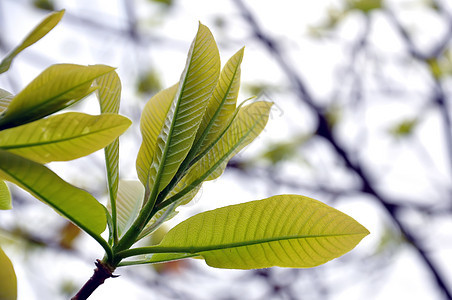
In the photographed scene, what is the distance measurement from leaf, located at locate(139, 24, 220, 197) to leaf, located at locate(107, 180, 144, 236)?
8cm

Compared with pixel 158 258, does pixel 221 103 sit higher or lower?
higher

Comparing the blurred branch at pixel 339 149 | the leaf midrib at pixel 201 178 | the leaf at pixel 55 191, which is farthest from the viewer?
the blurred branch at pixel 339 149

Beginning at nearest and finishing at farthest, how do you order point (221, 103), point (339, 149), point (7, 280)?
1. point (7, 280)
2. point (221, 103)
3. point (339, 149)

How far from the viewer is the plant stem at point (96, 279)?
12.9 inches

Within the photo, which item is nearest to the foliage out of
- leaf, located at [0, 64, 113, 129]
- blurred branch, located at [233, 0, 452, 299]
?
leaf, located at [0, 64, 113, 129]

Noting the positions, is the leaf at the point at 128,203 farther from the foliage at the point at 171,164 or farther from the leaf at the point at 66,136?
the leaf at the point at 66,136

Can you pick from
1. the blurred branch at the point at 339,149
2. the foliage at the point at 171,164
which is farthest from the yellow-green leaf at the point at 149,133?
the blurred branch at the point at 339,149

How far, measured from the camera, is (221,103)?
428 mm

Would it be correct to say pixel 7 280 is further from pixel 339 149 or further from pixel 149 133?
pixel 339 149

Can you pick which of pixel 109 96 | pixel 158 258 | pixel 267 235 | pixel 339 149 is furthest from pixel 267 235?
pixel 339 149

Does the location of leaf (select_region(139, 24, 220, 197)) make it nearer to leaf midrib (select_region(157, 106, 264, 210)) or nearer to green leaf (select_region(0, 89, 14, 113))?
leaf midrib (select_region(157, 106, 264, 210))

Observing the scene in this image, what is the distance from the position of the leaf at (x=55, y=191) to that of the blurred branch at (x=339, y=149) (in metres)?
1.88

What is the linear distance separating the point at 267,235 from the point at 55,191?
19 cm

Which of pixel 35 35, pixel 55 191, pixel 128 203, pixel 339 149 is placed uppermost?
pixel 35 35
